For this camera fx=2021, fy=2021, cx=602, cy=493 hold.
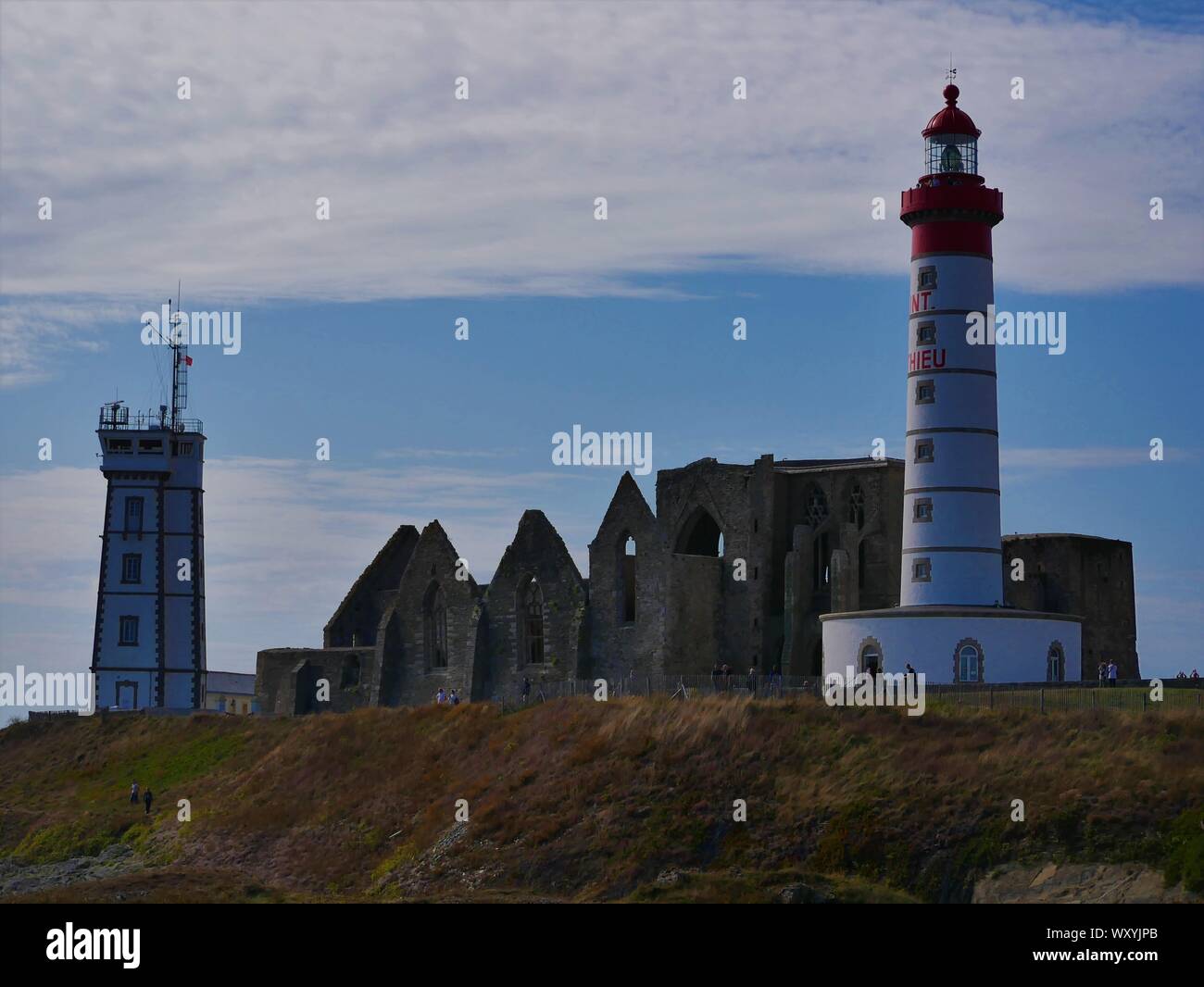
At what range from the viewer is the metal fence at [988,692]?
44438mm

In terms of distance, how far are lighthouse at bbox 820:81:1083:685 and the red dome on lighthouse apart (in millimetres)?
885

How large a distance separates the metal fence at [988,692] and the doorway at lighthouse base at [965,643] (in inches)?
36.7

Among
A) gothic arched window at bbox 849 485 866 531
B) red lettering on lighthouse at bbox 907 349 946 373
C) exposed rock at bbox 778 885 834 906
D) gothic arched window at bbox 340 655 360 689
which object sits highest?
red lettering on lighthouse at bbox 907 349 946 373

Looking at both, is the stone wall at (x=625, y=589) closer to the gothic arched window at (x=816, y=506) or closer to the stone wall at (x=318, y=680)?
the gothic arched window at (x=816, y=506)

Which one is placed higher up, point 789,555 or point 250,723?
point 789,555

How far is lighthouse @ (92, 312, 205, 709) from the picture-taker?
73.9 m

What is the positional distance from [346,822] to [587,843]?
10.3 m

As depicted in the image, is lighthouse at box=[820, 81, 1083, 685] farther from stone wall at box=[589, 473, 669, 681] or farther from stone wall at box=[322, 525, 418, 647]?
stone wall at box=[322, 525, 418, 647]

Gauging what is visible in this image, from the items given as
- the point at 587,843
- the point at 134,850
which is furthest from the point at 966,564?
the point at 134,850

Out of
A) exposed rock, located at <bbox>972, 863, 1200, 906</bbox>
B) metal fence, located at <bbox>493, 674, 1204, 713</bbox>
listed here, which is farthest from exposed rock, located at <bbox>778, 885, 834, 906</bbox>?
metal fence, located at <bbox>493, 674, 1204, 713</bbox>

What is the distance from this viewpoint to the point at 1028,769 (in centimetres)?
4122

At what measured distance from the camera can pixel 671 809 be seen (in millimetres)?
44344

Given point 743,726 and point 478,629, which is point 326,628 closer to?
point 478,629
